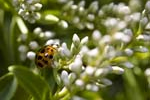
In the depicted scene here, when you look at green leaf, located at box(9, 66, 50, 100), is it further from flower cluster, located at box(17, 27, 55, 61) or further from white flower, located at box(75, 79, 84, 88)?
flower cluster, located at box(17, 27, 55, 61)

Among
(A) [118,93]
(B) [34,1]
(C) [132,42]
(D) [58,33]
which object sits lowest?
(A) [118,93]

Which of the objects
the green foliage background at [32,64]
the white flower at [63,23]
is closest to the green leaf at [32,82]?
the green foliage background at [32,64]

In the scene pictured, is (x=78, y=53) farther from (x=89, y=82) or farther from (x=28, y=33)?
(x=28, y=33)

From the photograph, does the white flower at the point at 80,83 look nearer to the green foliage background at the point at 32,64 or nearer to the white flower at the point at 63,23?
the green foliage background at the point at 32,64

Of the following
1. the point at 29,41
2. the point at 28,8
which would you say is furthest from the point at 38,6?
the point at 29,41

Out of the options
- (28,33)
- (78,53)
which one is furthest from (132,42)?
(28,33)

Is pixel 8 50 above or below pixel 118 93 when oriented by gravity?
above

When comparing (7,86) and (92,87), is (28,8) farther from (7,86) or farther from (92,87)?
(92,87)
